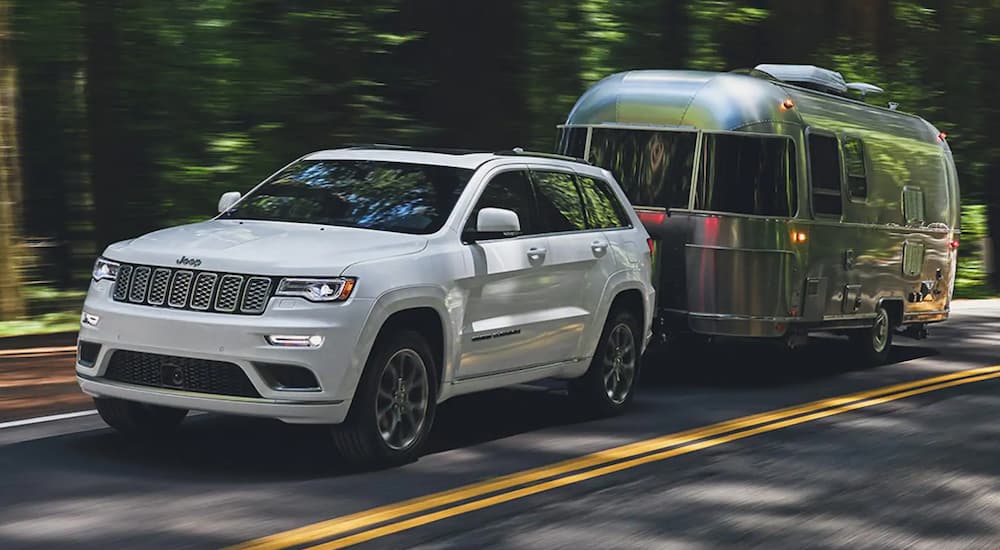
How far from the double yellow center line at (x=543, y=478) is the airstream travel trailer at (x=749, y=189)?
4.38 ft

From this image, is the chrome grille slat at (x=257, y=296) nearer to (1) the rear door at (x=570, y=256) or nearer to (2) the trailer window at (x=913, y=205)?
(1) the rear door at (x=570, y=256)

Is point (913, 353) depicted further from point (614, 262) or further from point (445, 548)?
point (445, 548)

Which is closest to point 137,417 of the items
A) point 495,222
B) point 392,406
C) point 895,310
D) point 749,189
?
point 392,406

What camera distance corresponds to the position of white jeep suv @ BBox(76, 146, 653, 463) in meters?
8.36

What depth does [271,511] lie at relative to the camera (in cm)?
771

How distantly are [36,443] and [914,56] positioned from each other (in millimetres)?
25259

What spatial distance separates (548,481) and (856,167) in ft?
24.8

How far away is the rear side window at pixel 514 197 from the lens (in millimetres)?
10086

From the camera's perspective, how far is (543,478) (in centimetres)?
895

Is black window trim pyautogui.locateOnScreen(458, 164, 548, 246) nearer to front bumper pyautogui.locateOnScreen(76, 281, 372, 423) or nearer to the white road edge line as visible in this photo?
front bumper pyautogui.locateOnScreen(76, 281, 372, 423)

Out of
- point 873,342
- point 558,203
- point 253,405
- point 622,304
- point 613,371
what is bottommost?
point 873,342

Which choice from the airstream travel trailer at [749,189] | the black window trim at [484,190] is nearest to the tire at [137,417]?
the black window trim at [484,190]

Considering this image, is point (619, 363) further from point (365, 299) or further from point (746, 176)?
point (365, 299)

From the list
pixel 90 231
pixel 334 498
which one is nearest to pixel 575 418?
pixel 334 498
